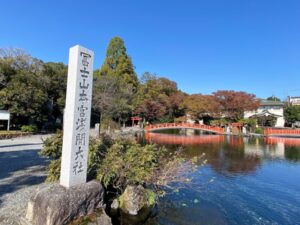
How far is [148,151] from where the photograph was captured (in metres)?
5.46

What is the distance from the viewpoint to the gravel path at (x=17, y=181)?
3781 millimetres

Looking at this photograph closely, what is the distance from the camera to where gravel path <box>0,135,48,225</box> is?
3.78 m

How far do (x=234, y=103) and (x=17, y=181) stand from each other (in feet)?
89.5

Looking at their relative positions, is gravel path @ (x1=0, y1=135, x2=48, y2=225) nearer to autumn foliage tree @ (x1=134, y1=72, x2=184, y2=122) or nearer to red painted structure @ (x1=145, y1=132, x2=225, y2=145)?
red painted structure @ (x1=145, y1=132, x2=225, y2=145)

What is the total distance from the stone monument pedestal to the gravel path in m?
0.47

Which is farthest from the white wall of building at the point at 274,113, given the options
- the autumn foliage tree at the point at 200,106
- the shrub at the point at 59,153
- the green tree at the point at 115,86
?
the shrub at the point at 59,153

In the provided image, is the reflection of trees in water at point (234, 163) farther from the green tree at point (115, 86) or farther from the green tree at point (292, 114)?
the green tree at point (292, 114)

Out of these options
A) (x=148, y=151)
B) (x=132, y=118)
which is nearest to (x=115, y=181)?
(x=148, y=151)

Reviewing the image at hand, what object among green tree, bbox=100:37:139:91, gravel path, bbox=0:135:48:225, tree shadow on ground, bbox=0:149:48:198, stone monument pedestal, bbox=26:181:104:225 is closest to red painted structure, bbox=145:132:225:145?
tree shadow on ground, bbox=0:149:48:198

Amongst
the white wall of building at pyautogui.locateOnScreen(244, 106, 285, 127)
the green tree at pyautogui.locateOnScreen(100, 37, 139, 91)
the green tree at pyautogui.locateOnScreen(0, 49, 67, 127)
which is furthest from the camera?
the white wall of building at pyautogui.locateOnScreen(244, 106, 285, 127)

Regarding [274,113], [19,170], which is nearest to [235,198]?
[19,170]

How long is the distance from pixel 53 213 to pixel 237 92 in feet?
99.1

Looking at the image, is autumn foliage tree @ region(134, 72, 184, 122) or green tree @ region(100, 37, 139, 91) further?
green tree @ region(100, 37, 139, 91)

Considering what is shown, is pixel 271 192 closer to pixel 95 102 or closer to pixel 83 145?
pixel 83 145
